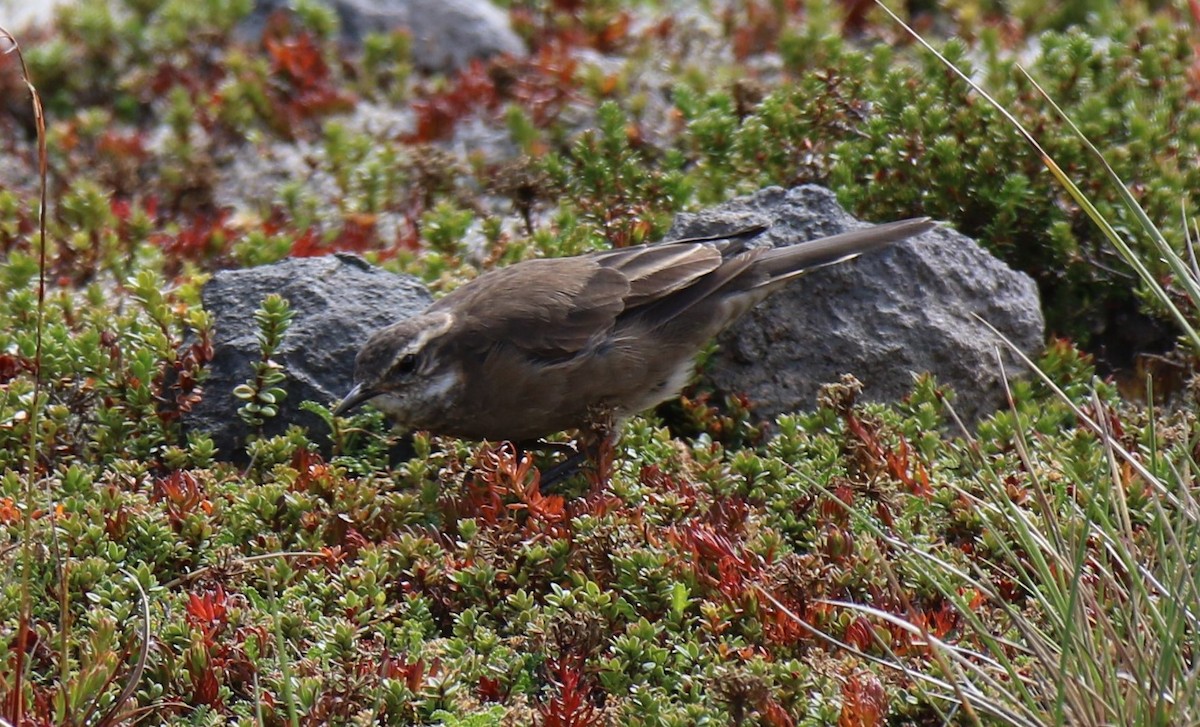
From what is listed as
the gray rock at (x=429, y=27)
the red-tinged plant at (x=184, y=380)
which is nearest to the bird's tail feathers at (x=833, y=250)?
the red-tinged plant at (x=184, y=380)

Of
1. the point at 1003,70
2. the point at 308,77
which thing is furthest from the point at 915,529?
the point at 308,77

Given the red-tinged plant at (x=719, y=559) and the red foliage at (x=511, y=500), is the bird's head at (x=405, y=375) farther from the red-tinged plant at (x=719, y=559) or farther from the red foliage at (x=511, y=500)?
the red-tinged plant at (x=719, y=559)

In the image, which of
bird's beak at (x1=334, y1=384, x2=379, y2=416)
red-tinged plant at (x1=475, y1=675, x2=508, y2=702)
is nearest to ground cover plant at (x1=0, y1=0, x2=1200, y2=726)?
red-tinged plant at (x1=475, y1=675, x2=508, y2=702)

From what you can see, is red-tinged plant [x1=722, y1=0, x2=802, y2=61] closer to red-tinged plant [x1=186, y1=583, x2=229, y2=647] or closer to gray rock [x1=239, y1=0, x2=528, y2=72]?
A: gray rock [x1=239, y1=0, x2=528, y2=72]

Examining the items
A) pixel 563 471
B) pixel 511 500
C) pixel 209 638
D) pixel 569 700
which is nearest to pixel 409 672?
pixel 569 700

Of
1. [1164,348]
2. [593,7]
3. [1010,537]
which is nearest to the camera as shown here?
[1010,537]

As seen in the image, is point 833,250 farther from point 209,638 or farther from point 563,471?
point 209,638

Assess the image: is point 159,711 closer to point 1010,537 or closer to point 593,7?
point 1010,537
